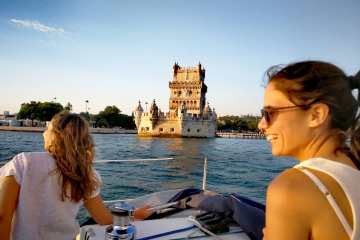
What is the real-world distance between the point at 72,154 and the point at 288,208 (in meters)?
1.28

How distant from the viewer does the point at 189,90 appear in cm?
6869

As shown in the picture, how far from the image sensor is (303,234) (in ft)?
2.38

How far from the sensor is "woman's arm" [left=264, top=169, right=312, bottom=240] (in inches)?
27.7

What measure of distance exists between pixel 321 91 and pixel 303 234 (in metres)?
0.37

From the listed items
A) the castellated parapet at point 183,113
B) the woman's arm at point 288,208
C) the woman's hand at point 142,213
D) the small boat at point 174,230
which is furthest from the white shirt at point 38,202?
the castellated parapet at point 183,113

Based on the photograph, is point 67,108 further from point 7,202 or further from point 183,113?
point 7,202

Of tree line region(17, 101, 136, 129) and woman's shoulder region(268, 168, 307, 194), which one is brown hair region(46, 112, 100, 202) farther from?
tree line region(17, 101, 136, 129)

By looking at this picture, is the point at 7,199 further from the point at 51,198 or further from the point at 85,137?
the point at 85,137

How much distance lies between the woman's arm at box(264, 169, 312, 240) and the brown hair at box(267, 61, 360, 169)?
234mm

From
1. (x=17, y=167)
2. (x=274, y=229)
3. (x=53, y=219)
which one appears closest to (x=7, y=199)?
(x=17, y=167)

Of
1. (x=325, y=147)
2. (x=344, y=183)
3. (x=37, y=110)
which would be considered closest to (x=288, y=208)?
(x=344, y=183)

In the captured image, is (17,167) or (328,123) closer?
(328,123)

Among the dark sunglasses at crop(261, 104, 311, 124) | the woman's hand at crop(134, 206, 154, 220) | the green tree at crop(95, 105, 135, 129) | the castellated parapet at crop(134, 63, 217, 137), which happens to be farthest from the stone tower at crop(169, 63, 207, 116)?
the dark sunglasses at crop(261, 104, 311, 124)

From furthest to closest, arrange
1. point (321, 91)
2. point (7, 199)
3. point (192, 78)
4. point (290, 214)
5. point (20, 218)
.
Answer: point (192, 78), point (20, 218), point (7, 199), point (321, 91), point (290, 214)
